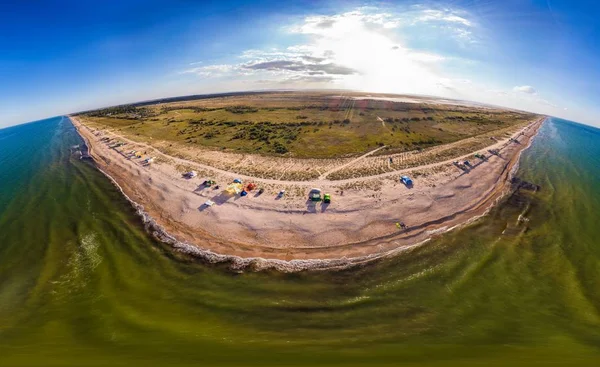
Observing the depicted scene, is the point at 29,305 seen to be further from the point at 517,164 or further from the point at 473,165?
the point at 517,164

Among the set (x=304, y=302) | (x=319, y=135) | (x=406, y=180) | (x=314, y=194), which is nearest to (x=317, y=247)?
(x=304, y=302)

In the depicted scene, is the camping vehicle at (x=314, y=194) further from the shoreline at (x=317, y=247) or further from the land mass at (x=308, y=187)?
the shoreline at (x=317, y=247)

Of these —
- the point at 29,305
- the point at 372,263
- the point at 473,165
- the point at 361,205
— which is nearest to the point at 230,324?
the point at 372,263

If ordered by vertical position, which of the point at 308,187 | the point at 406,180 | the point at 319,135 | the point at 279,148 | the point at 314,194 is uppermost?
the point at 319,135

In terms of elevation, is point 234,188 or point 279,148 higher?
point 279,148

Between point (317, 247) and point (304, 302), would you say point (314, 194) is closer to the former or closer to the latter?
point (317, 247)
